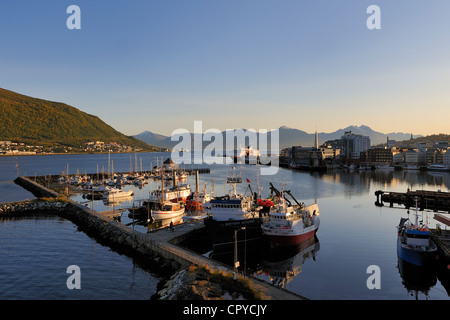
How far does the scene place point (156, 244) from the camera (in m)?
31.6

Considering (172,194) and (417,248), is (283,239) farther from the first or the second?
(172,194)

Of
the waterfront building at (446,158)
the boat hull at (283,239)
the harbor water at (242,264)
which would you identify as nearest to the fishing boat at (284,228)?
the boat hull at (283,239)

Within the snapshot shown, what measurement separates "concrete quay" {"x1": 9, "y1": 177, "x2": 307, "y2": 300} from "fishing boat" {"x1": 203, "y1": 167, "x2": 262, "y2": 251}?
3277 mm

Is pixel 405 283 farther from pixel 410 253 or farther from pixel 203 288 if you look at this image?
pixel 203 288

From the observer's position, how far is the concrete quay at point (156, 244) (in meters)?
21.5

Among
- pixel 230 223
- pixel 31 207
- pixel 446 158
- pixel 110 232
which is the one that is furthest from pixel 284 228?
pixel 446 158

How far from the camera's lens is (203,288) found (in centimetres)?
2073

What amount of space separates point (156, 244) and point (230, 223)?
945 cm

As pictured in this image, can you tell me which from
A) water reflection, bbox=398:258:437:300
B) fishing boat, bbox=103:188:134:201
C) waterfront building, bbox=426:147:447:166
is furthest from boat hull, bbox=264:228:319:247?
waterfront building, bbox=426:147:447:166

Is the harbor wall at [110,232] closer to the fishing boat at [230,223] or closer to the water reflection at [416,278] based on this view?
the fishing boat at [230,223]

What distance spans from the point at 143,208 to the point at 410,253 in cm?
4261

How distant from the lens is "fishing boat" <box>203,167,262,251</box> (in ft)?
120
